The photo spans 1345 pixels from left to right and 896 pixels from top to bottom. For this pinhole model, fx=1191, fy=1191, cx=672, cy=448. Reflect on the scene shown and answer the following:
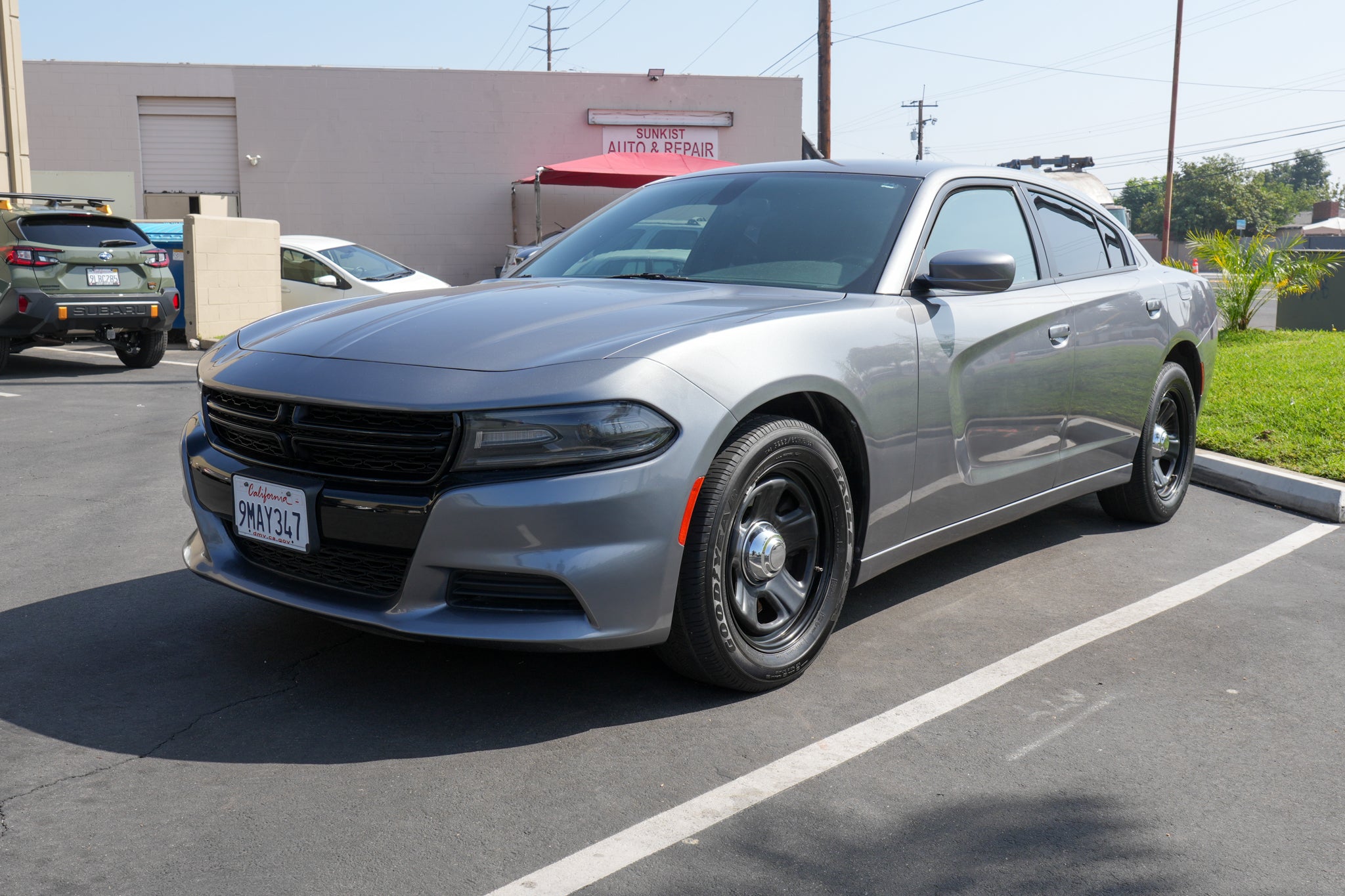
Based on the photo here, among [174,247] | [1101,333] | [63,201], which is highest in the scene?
[63,201]

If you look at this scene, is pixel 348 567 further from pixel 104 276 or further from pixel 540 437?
pixel 104 276

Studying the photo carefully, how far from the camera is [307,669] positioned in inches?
140

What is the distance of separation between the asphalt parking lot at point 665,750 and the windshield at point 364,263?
10.6 m

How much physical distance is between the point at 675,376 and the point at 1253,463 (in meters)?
4.94

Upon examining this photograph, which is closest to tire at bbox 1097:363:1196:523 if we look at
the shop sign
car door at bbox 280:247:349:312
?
car door at bbox 280:247:349:312

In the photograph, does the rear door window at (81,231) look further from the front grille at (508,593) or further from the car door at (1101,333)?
the front grille at (508,593)

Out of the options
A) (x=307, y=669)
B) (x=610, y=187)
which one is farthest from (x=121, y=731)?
(x=610, y=187)

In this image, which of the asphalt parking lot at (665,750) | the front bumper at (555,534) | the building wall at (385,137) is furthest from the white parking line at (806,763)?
the building wall at (385,137)

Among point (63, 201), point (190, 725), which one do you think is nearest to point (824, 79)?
Answer: point (63, 201)

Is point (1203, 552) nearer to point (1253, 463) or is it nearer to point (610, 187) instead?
point (1253, 463)

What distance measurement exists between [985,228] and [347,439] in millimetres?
Result: 2571

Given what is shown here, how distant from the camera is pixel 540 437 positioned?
9.54ft

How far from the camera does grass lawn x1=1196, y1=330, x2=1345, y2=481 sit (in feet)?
22.6

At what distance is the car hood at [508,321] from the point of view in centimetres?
307
